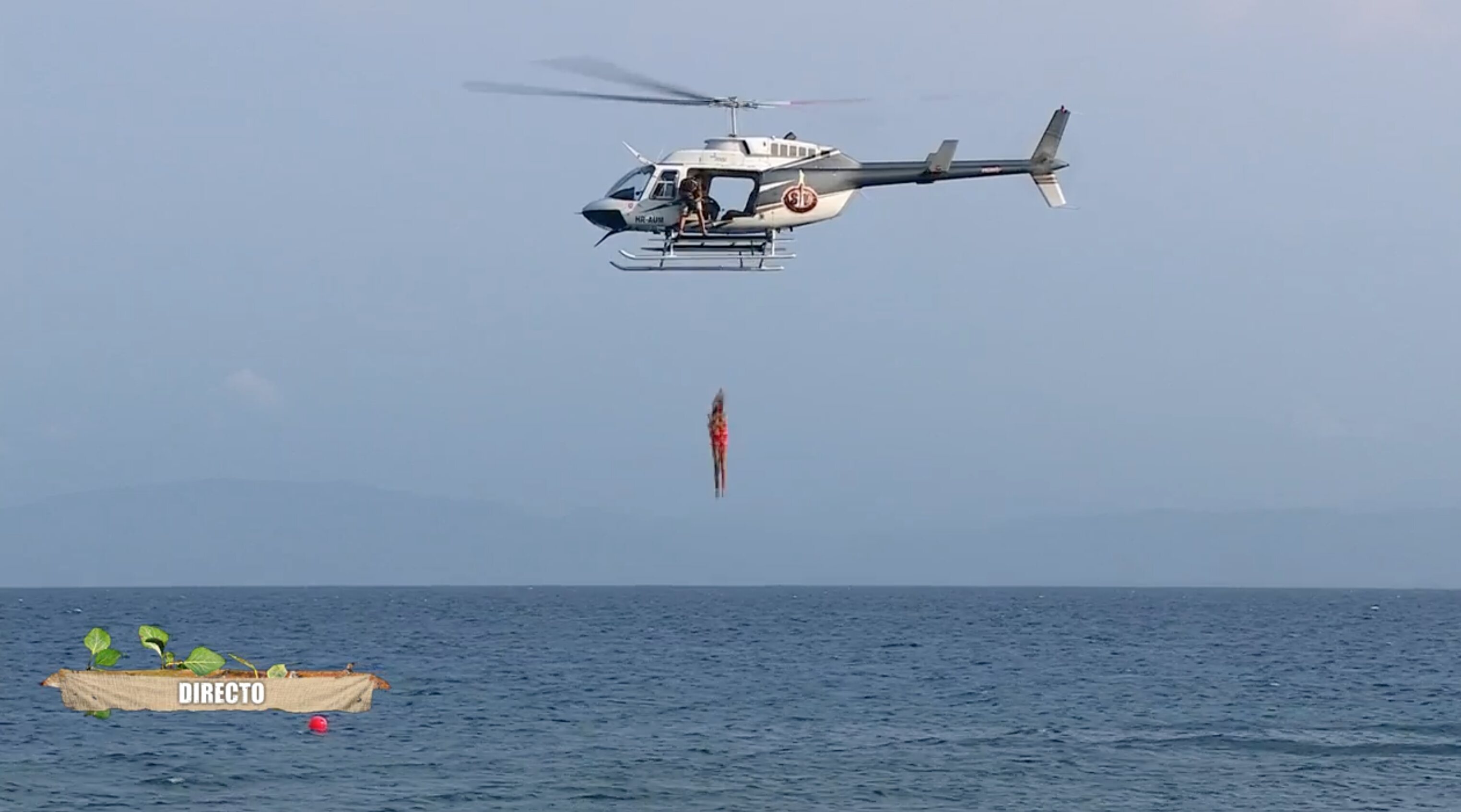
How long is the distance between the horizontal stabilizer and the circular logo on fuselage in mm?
7320

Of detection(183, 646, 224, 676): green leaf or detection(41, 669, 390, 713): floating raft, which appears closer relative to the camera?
detection(183, 646, 224, 676): green leaf

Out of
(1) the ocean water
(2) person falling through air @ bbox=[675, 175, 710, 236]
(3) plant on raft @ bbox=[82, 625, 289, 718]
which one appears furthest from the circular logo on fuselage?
(3) plant on raft @ bbox=[82, 625, 289, 718]

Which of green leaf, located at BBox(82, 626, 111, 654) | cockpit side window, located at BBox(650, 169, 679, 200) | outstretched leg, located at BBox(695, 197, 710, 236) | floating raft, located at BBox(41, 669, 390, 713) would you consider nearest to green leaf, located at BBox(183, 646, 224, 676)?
floating raft, located at BBox(41, 669, 390, 713)

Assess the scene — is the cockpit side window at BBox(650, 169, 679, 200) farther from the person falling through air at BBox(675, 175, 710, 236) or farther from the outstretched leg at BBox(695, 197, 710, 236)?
the outstretched leg at BBox(695, 197, 710, 236)

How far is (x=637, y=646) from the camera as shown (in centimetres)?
14438

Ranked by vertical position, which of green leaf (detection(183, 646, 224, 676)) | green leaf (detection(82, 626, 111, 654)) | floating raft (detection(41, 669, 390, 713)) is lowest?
floating raft (detection(41, 669, 390, 713))

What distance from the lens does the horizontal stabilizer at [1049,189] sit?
4988 cm

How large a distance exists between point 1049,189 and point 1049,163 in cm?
77

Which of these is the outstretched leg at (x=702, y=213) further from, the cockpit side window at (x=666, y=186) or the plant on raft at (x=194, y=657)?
the plant on raft at (x=194, y=657)

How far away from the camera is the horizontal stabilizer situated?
164ft

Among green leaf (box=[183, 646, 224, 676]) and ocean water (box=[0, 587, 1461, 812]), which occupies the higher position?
green leaf (box=[183, 646, 224, 676])

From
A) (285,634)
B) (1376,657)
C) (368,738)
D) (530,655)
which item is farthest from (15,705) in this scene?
(1376,657)

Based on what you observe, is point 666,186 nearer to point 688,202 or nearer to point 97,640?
point 688,202

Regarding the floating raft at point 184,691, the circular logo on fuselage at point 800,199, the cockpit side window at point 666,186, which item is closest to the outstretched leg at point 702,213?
the cockpit side window at point 666,186
